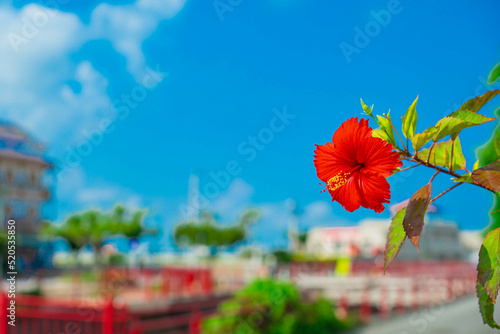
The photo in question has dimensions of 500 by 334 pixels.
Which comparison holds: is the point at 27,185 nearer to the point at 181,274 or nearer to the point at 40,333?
the point at 181,274

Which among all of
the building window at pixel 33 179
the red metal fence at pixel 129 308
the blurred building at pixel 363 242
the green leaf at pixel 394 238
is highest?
the building window at pixel 33 179

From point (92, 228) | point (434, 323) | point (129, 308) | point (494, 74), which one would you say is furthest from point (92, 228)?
point (494, 74)

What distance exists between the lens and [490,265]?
15.8 inches

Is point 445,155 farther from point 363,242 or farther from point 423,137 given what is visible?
point 363,242

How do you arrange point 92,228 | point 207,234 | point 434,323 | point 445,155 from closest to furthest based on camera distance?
1. point 445,155
2. point 434,323
3. point 92,228
4. point 207,234

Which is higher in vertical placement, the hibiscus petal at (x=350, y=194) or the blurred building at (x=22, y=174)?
the blurred building at (x=22, y=174)

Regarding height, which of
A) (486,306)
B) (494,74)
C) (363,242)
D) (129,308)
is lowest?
(129,308)

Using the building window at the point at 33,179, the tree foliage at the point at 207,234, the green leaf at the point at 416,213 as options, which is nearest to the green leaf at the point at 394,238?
the green leaf at the point at 416,213

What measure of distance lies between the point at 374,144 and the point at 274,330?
6.72m

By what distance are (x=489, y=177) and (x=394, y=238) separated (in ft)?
0.34

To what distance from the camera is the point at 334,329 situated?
306 inches

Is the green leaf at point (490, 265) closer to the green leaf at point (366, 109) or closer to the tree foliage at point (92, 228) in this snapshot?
the green leaf at point (366, 109)

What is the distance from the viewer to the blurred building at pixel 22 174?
2712 centimetres

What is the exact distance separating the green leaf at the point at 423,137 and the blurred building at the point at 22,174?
29.0 m
